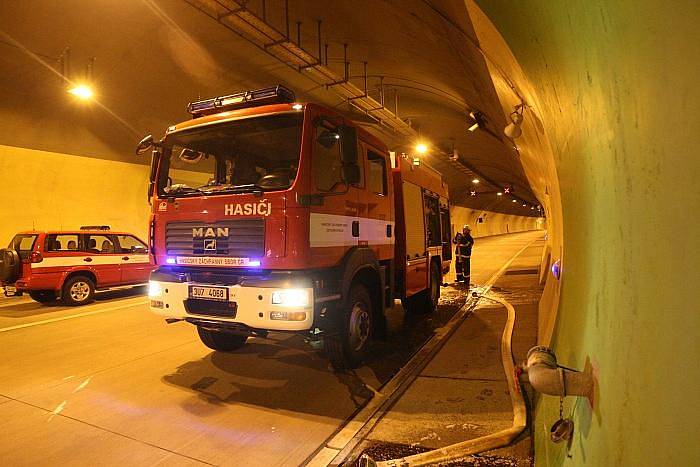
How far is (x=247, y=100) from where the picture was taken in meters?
5.16

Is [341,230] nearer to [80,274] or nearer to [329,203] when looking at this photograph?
[329,203]

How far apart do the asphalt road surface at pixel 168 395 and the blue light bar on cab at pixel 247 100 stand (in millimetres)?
3421

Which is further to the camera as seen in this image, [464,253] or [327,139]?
[464,253]

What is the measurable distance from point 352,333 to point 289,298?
1.34m

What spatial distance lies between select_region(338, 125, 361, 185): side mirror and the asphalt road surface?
2.51 metres

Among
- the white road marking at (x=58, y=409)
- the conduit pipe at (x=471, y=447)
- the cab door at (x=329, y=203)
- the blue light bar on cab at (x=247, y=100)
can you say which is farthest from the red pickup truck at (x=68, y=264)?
the conduit pipe at (x=471, y=447)

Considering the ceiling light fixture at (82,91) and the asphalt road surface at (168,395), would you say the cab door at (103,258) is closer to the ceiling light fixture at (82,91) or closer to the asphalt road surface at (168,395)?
the asphalt road surface at (168,395)

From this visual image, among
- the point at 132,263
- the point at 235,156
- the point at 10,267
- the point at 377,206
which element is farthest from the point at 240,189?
the point at 132,263

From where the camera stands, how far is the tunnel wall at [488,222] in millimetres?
37978

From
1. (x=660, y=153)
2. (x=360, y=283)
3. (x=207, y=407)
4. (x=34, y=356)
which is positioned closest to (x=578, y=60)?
(x=660, y=153)

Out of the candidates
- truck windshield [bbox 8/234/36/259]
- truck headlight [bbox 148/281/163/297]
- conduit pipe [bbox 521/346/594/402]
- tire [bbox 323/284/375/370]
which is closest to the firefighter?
tire [bbox 323/284/375/370]

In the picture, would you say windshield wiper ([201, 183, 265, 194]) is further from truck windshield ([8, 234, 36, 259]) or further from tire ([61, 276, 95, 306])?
truck windshield ([8, 234, 36, 259])

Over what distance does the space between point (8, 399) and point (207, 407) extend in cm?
222

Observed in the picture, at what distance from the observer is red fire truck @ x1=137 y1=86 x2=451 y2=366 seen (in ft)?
14.2
